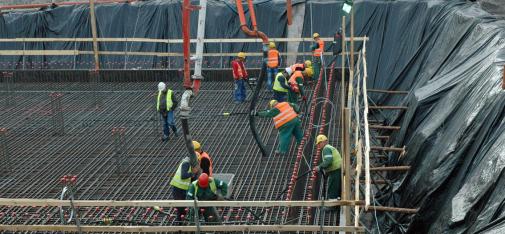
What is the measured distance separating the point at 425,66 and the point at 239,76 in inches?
187

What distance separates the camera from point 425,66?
19062 millimetres

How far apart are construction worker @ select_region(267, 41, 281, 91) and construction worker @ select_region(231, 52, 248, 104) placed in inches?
27.4

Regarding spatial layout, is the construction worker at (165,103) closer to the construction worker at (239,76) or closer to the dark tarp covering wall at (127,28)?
the construction worker at (239,76)

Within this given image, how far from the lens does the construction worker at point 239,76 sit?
18.9m

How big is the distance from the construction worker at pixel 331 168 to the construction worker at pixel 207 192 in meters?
→ 2.12

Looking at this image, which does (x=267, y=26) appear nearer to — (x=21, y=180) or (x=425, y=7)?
(x=425, y=7)

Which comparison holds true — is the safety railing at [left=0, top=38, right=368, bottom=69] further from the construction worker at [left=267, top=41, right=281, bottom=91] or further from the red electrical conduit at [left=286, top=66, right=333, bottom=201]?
the red electrical conduit at [left=286, top=66, right=333, bottom=201]

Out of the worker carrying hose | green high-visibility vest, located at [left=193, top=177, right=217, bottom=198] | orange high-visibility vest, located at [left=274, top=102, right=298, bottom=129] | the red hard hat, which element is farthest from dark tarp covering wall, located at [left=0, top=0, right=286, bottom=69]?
the red hard hat

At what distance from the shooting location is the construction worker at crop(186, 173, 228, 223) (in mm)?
10414

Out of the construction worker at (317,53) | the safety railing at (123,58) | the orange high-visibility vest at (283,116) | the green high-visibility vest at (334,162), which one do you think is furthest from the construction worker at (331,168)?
the safety railing at (123,58)

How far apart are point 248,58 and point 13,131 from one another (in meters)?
9.50

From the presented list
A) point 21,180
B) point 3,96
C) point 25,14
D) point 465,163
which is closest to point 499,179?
point 465,163

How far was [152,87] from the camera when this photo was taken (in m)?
22.0

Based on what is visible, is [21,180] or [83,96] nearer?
[21,180]
